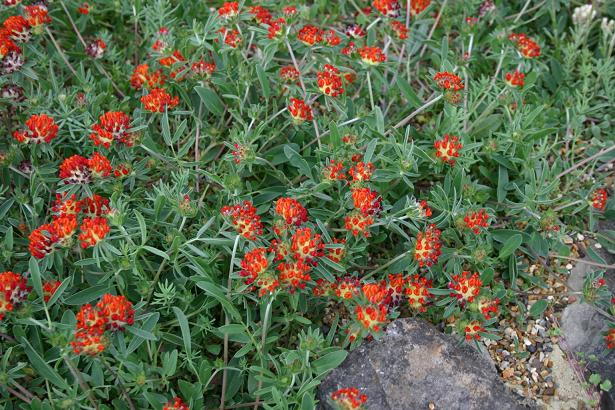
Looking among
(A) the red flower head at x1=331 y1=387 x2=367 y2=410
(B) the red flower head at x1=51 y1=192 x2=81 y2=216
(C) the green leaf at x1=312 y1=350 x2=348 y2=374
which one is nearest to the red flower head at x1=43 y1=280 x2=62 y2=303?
(B) the red flower head at x1=51 y1=192 x2=81 y2=216

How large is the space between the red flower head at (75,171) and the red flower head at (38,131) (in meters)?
0.25

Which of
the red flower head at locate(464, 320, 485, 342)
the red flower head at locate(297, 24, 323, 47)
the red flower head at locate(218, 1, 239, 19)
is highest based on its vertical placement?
the red flower head at locate(218, 1, 239, 19)

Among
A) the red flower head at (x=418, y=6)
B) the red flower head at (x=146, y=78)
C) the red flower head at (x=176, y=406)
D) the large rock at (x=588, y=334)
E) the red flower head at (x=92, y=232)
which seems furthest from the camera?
the red flower head at (x=418, y=6)

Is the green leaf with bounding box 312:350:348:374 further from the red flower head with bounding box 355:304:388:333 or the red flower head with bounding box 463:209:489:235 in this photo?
the red flower head with bounding box 463:209:489:235

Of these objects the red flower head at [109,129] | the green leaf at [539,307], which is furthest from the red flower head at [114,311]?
the green leaf at [539,307]

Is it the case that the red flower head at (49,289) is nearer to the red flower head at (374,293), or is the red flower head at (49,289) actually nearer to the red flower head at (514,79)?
the red flower head at (374,293)

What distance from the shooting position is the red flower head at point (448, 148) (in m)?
3.31

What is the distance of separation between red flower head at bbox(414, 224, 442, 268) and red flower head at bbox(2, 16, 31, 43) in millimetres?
2260

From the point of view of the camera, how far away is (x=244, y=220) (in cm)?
295

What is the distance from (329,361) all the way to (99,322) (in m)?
0.96

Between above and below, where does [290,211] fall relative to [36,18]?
below

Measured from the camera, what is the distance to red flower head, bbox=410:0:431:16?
408cm

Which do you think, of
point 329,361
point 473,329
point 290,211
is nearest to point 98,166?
point 290,211

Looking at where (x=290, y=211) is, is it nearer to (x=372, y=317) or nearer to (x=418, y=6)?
(x=372, y=317)
